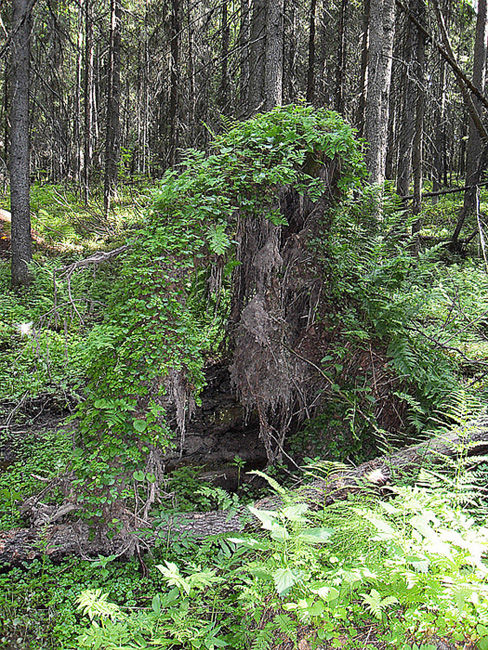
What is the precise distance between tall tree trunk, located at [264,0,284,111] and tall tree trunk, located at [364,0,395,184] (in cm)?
138

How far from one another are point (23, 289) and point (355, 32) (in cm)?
1404

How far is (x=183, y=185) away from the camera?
4.03 meters

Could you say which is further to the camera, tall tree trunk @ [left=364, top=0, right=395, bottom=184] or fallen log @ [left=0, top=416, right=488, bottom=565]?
tall tree trunk @ [left=364, top=0, right=395, bottom=184]

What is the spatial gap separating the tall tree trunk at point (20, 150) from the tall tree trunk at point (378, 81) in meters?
5.77

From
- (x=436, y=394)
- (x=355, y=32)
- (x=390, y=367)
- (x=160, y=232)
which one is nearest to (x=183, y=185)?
(x=160, y=232)

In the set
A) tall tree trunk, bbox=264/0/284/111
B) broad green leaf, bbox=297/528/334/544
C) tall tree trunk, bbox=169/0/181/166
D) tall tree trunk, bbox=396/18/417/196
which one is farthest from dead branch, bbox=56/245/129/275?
tall tree trunk, bbox=169/0/181/166

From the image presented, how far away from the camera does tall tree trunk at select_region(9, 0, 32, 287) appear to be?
26.8ft

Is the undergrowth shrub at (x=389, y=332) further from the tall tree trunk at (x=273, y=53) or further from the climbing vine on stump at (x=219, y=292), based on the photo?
the tall tree trunk at (x=273, y=53)

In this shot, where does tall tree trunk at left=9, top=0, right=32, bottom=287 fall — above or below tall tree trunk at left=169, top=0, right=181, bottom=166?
below

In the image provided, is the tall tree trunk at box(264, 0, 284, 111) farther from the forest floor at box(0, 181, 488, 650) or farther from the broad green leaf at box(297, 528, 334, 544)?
the broad green leaf at box(297, 528, 334, 544)

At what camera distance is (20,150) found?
27.5 ft

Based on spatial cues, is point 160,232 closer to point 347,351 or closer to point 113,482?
point 113,482

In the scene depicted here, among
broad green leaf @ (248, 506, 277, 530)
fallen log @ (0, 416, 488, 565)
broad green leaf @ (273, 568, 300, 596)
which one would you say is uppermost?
broad green leaf @ (248, 506, 277, 530)

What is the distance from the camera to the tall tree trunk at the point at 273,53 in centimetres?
693
